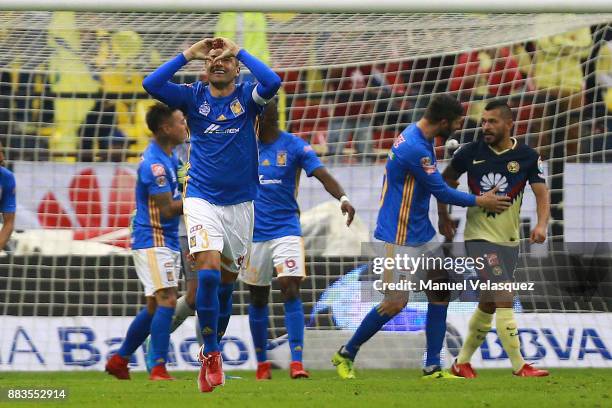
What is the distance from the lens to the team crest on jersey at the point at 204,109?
7.47 m

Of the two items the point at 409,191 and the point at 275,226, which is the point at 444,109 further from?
the point at 275,226

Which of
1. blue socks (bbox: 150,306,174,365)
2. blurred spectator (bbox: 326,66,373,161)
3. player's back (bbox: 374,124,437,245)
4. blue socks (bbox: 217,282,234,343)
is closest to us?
blue socks (bbox: 217,282,234,343)

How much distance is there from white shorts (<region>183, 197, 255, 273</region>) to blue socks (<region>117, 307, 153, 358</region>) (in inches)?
69.5

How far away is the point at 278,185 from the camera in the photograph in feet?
31.6

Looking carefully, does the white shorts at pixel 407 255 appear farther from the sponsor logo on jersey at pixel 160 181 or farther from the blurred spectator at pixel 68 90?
the blurred spectator at pixel 68 90

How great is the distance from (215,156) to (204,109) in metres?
0.29

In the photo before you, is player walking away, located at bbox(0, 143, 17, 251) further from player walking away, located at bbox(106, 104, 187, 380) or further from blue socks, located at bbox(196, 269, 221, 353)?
blue socks, located at bbox(196, 269, 221, 353)

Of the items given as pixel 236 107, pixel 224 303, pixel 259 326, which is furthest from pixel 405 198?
pixel 236 107

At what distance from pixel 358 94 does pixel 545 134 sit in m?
1.68

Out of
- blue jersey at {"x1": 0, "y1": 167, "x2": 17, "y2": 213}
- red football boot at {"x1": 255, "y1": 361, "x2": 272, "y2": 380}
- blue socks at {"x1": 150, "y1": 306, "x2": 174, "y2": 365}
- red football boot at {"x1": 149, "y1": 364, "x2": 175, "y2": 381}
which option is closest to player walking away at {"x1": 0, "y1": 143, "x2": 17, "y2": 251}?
blue jersey at {"x1": 0, "y1": 167, "x2": 17, "y2": 213}

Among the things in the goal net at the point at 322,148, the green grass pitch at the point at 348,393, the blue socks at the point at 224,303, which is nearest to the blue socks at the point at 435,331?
the goal net at the point at 322,148

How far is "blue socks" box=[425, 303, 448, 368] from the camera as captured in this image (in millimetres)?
9320

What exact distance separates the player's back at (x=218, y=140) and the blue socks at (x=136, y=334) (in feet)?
7.61

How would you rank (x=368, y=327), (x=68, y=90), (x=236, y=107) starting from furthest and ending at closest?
1. (x=68, y=90)
2. (x=368, y=327)
3. (x=236, y=107)
